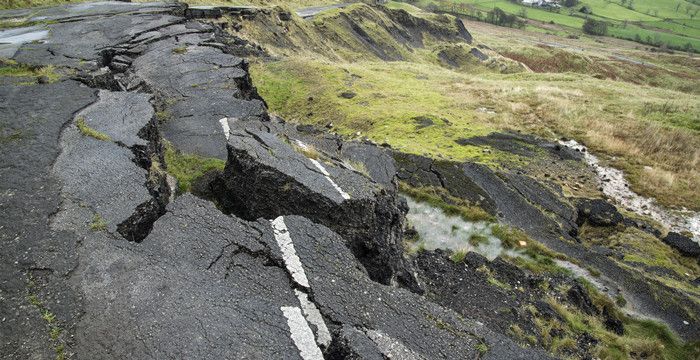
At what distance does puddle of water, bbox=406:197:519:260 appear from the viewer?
37.1ft

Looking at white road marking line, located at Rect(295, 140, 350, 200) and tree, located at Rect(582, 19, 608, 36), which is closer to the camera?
white road marking line, located at Rect(295, 140, 350, 200)

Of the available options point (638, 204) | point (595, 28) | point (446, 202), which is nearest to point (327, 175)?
point (446, 202)

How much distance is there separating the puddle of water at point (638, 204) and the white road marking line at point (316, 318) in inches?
598

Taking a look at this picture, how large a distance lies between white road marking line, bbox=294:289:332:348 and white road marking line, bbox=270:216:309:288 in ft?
0.59

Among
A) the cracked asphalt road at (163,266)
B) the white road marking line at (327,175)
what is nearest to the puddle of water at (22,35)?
the cracked asphalt road at (163,266)

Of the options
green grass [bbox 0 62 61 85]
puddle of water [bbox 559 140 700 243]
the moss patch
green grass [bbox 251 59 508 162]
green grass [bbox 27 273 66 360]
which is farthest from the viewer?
green grass [bbox 251 59 508 162]

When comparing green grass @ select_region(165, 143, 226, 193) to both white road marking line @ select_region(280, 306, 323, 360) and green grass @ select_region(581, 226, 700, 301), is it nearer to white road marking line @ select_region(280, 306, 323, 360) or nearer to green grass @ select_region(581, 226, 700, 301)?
white road marking line @ select_region(280, 306, 323, 360)

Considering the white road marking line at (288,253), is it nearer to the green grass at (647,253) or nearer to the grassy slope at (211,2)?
the green grass at (647,253)

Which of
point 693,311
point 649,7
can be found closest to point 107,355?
A: point 693,311

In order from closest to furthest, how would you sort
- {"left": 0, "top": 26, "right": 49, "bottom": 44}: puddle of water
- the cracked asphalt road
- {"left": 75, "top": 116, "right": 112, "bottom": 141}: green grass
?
1. the cracked asphalt road
2. {"left": 75, "top": 116, "right": 112, "bottom": 141}: green grass
3. {"left": 0, "top": 26, "right": 49, "bottom": 44}: puddle of water

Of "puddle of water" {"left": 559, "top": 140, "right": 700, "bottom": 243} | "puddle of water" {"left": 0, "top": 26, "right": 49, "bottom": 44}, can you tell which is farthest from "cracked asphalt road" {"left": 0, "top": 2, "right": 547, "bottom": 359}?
"puddle of water" {"left": 559, "top": 140, "right": 700, "bottom": 243}

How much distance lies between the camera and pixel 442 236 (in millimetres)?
11797

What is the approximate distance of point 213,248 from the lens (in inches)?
206

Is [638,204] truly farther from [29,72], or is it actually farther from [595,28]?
[595,28]
